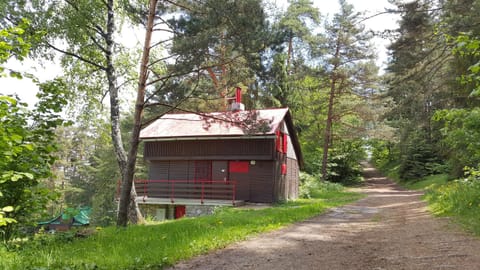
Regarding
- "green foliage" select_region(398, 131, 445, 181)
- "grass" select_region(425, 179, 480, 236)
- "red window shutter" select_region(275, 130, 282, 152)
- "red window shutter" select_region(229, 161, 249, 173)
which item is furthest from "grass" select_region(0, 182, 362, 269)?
"green foliage" select_region(398, 131, 445, 181)

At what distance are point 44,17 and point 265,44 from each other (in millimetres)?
6930

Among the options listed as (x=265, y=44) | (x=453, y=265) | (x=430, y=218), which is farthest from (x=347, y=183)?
(x=453, y=265)

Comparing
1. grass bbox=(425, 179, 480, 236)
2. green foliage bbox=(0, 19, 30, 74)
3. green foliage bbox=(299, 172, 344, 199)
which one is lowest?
green foliage bbox=(299, 172, 344, 199)

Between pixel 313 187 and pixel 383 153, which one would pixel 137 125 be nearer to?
pixel 313 187

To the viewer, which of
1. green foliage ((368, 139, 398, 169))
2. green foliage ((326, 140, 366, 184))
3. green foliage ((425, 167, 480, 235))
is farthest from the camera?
green foliage ((368, 139, 398, 169))

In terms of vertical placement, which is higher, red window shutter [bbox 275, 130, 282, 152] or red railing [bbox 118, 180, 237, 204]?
red window shutter [bbox 275, 130, 282, 152]

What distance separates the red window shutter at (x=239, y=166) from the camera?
60.9ft

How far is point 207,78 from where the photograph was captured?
9.51m

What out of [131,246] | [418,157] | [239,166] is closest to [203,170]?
[239,166]

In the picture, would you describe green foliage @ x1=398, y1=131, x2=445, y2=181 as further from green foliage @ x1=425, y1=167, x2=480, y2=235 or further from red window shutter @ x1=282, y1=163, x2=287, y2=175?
green foliage @ x1=425, y1=167, x2=480, y2=235

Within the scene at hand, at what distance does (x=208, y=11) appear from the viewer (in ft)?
26.9

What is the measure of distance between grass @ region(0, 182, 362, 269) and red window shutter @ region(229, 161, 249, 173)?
901 cm

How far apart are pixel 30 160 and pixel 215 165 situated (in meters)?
14.2

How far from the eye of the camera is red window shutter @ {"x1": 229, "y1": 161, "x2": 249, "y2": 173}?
1856cm
